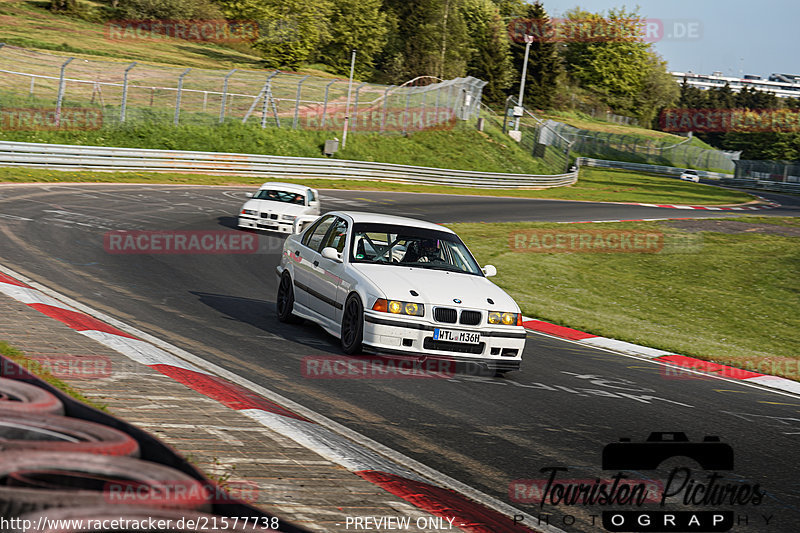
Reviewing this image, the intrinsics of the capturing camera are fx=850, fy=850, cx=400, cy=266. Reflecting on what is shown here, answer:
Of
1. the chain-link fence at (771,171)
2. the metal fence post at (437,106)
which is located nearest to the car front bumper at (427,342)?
the metal fence post at (437,106)

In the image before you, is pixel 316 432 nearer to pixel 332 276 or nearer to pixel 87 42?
pixel 332 276

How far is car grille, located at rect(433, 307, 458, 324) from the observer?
912cm

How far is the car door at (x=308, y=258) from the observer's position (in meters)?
10.9

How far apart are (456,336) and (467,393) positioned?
86cm

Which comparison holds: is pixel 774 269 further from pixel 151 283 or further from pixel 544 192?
pixel 544 192

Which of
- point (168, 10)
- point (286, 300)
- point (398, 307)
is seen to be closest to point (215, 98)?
point (168, 10)

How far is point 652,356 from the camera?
41.3ft

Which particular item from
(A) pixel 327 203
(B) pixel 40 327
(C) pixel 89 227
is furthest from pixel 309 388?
(A) pixel 327 203

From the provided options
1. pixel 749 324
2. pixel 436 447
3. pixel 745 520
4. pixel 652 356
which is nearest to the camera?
pixel 745 520

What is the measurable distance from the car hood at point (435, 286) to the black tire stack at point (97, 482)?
577 centimetres

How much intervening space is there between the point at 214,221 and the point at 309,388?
1565 centimetres

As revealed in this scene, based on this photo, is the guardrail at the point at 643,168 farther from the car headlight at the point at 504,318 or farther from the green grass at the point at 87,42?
the car headlight at the point at 504,318

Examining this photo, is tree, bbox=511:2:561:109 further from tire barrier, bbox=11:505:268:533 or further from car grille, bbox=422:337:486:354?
tire barrier, bbox=11:505:268:533

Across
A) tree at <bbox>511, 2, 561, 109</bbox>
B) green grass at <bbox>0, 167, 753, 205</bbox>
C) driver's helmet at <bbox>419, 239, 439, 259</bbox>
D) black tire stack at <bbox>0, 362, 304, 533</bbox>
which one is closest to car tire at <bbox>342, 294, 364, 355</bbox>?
driver's helmet at <bbox>419, 239, 439, 259</bbox>
